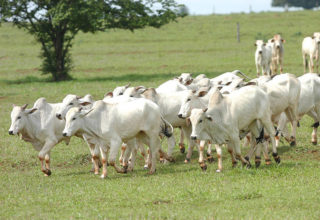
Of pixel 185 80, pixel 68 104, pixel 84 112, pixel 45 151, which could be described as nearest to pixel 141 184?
pixel 84 112

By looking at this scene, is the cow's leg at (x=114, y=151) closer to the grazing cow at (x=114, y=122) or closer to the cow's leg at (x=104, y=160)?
the grazing cow at (x=114, y=122)

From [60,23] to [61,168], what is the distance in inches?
694

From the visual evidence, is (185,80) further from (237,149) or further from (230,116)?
(237,149)

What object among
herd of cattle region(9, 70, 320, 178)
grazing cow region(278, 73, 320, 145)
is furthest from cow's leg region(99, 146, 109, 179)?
grazing cow region(278, 73, 320, 145)

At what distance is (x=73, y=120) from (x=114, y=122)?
751 mm

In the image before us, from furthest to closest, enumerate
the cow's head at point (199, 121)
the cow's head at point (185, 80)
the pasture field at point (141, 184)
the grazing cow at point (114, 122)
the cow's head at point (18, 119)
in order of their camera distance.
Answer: the cow's head at point (185, 80) < the cow's head at point (18, 119) < the grazing cow at point (114, 122) < the cow's head at point (199, 121) < the pasture field at point (141, 184)

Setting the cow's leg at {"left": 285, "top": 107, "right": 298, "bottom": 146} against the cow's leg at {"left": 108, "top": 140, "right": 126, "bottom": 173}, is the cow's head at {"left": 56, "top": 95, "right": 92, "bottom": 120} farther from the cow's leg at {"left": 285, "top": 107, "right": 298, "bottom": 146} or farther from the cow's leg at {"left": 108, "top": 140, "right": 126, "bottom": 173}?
the cow's leg at {"left": 285, "top": 107, "right": 298, "bottom": 146}

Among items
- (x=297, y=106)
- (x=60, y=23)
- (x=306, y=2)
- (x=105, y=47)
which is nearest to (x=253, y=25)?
(x=105, y=47)

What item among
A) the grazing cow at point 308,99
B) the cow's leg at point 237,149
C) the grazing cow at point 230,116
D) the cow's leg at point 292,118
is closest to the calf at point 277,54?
the grazing cow at point 308,99

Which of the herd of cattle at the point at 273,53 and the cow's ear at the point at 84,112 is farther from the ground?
the cow's ear at the point at 84,112

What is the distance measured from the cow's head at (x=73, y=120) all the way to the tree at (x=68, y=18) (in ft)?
57.5

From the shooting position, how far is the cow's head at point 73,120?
1183 cm

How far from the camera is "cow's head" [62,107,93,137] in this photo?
11.8m

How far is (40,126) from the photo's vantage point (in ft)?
42.7
